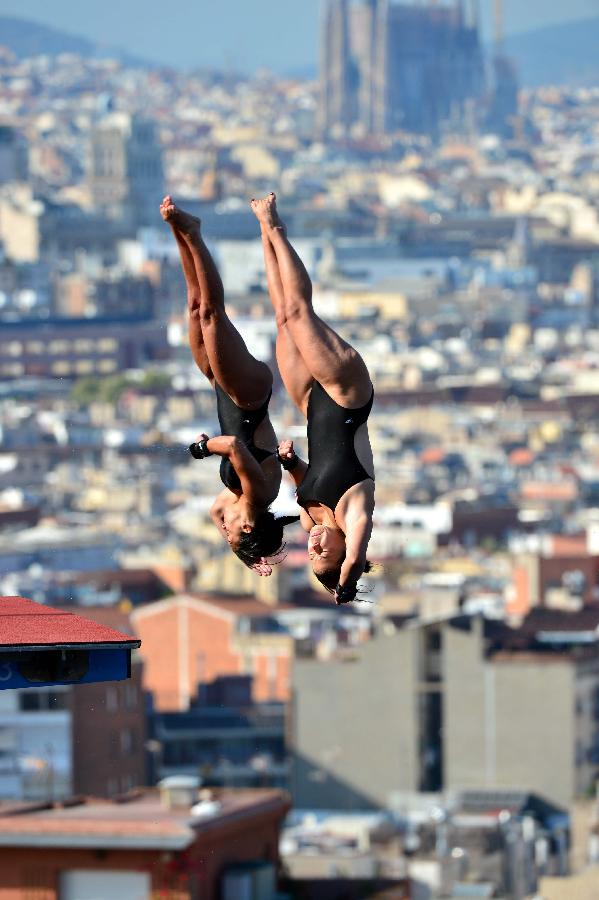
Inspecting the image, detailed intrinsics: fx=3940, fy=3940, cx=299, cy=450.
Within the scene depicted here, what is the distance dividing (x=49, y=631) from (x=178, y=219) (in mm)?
664

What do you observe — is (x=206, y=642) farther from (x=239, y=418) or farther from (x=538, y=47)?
(x=538, y=47)

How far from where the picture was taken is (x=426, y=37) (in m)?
147

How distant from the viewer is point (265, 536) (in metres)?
6.40

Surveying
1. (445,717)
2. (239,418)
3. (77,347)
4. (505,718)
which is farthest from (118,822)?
(77,347)

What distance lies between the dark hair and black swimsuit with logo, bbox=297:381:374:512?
0.16 metres

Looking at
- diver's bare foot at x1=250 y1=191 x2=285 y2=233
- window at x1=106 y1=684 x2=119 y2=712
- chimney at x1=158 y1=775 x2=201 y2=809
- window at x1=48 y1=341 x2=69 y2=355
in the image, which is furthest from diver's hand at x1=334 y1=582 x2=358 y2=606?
window at x1=48 y1=341 x2=69 y2=355

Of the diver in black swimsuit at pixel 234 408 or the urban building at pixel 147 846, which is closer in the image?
the diver in black swimsuit at pixel 234 408

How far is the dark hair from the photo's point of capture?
638cm

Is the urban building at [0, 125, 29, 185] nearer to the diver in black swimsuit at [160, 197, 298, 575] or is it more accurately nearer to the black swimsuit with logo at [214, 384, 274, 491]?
the diver in black swimsuit at [160, 197, 298, 575]

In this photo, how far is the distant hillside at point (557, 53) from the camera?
557ft

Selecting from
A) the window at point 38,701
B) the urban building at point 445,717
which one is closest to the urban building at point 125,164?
the urban building at point 445,717

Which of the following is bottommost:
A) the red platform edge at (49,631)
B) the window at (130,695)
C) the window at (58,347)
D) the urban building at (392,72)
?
the red platform edge at (49,631)

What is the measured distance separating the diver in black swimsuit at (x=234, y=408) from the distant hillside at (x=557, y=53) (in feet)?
529

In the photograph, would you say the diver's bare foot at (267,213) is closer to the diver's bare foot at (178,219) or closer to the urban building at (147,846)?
the diver's bare foot at (178,219)
